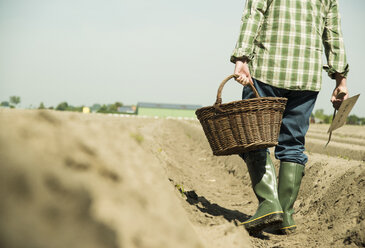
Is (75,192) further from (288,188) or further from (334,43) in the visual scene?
(334,43)

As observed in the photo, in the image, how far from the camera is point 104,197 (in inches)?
39.5

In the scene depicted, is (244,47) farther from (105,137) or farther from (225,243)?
(105,137)

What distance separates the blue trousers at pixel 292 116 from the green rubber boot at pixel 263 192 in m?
0.21

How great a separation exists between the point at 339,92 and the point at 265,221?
4.02 feet

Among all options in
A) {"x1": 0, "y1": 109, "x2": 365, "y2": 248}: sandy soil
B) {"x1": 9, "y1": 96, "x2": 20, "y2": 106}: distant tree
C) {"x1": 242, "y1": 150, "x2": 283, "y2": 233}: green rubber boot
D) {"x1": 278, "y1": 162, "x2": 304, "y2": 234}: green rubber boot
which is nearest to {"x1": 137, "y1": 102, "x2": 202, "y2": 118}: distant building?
{"x1": 9, "y1": 96, "x2": 20, "y2": 106}: distant tree

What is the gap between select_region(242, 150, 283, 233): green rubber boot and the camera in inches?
99.2

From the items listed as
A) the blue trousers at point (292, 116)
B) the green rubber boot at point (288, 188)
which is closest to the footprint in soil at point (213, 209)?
the green rubber boot at point (288, 188)

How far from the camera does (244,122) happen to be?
2.35 metres

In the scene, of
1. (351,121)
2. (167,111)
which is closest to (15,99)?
(167,111)

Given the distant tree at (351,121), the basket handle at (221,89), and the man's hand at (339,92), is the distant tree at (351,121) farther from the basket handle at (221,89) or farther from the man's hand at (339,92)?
the basket handle at (221,89)

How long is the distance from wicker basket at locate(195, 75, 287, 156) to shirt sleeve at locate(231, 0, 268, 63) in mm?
302

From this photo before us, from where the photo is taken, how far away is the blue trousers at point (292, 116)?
2.69 m

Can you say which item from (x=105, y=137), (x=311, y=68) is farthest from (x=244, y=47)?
(x=105, y=137)

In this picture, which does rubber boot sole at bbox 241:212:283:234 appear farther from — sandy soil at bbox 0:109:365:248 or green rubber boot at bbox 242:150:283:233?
sandy soil at bbox 0:109:365:248
